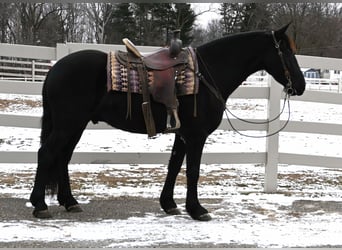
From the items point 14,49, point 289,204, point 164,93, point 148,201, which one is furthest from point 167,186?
point 14,49

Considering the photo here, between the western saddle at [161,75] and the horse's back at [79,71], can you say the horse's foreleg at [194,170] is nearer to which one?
the western saddle at [161,75]

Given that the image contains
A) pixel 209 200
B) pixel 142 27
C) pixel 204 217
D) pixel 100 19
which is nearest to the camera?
pixel 204 217

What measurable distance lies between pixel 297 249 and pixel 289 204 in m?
1.64

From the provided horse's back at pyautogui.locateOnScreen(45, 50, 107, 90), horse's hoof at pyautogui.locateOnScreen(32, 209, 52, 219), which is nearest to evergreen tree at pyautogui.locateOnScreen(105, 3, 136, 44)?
horse's back at pyautogui.locateOnScreen(45, 50, 107, 90)

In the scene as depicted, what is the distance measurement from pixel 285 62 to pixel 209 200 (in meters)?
1.90

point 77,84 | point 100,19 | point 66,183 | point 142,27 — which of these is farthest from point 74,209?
point 100,19

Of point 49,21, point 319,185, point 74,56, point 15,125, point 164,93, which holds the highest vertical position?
point 49,21

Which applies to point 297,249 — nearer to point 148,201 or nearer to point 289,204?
point 289,204

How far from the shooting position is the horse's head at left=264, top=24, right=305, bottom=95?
4.60 m

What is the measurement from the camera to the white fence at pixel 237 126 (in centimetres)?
539

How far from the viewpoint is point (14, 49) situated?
5285 mm

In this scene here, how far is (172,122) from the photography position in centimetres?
436

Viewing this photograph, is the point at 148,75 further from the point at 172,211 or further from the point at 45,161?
the point at 172,211

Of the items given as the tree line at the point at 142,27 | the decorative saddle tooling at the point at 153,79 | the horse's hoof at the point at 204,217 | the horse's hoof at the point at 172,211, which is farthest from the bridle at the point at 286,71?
the tree line at the point at 142,27
